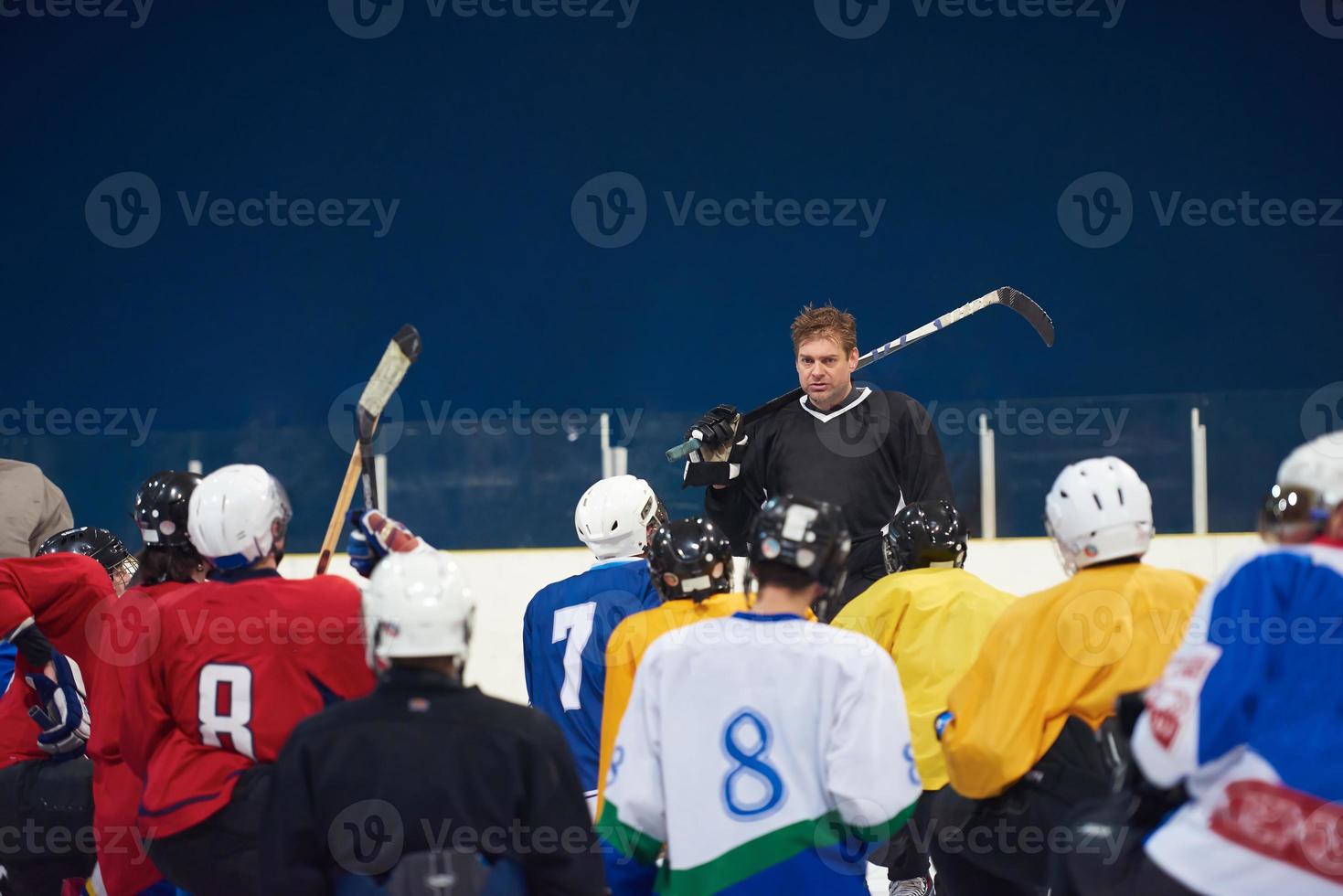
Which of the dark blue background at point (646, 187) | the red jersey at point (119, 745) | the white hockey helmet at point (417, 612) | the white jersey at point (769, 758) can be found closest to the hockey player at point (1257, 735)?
the white jersey at point (769, 758)

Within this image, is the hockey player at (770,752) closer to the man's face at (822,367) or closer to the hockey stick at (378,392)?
the hockey stick at (378,392)

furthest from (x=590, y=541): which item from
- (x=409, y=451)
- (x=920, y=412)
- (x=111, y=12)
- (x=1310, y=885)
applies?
(x=111, y=12)

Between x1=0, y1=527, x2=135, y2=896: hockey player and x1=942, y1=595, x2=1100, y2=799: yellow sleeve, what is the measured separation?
2013 millimetres

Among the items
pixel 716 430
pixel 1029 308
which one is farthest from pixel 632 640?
pixel 1029 308

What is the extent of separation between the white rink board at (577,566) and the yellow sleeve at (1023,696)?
445 centimetres

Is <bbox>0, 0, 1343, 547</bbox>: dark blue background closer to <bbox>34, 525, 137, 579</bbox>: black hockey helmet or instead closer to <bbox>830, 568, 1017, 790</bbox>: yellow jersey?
<bbox>34, 525, 137, 579</bbox>: black hockey helmet

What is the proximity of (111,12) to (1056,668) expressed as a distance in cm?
1051

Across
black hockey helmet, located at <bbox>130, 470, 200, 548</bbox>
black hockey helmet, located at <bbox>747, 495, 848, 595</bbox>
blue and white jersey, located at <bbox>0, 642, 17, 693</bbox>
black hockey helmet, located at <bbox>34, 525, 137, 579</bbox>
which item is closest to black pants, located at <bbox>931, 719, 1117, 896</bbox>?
black hockey helmet, located at <bbox>747, 495, 848, 595</bbox>

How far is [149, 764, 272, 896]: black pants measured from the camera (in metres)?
2.62

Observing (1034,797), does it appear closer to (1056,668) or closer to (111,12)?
(1056,668)

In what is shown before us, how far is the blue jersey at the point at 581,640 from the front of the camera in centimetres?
346

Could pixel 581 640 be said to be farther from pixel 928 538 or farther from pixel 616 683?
pixel 928 538

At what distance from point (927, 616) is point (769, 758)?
1.08 meters

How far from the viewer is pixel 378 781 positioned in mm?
2027
